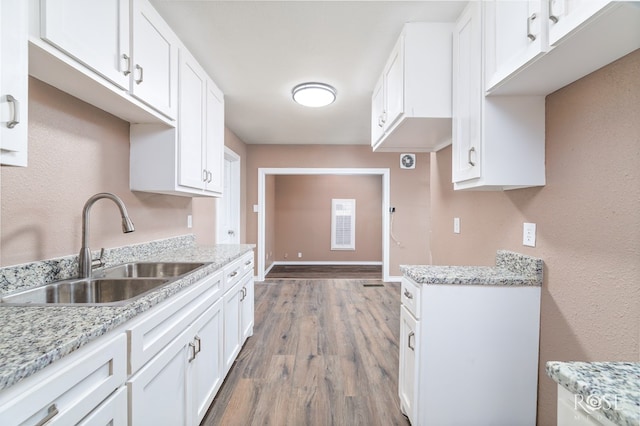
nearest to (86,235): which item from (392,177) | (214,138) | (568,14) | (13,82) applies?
(13,82)

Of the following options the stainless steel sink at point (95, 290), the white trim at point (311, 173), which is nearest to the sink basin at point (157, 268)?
the stainless steel sink at point (95, 290)

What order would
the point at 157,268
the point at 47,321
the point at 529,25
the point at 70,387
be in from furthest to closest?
the point at 157,268 < the point at 529,25 < the point at 47,321 < the point at 70,387

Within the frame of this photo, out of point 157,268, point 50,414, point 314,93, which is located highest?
point 314,93

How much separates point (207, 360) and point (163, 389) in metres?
0.48

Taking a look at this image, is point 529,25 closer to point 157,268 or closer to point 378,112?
point 378,112

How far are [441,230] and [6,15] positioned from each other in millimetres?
2737

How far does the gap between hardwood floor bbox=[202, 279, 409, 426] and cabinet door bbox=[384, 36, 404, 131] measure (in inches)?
72.5

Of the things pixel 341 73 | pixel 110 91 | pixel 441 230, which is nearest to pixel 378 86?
pixel 341 73

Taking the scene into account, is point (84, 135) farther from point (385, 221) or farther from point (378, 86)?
point (385, 221)

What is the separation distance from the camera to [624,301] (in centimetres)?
99

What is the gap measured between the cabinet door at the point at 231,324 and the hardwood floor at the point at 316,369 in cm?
15

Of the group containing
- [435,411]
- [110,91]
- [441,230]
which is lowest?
[435,411]

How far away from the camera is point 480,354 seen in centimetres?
136
